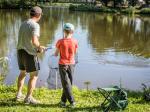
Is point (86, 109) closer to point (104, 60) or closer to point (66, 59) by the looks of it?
point (66, 59)

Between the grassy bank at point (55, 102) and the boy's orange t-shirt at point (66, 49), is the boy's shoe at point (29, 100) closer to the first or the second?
the grassy bank at point (55, 102)

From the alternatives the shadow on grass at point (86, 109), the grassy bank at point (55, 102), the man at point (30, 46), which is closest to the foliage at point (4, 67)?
the grassy bank at point (55, 102)

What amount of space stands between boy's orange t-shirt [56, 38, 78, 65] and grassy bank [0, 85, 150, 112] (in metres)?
0.92

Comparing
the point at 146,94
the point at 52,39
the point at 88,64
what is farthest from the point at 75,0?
the point at 146,94

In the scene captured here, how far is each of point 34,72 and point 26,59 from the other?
0.30 metres

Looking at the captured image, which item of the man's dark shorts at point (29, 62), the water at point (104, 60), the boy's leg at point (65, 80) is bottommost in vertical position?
the water at point (104, 60)

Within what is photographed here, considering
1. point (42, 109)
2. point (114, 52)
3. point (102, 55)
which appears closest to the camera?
point (42, 109)

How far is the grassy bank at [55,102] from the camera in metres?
7.80

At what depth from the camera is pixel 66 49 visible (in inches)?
311

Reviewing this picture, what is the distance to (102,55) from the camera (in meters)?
23.9

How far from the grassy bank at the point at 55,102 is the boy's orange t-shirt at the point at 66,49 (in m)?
0.92

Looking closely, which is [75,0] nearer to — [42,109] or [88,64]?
[88,64]

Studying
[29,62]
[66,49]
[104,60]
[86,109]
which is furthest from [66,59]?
[104,60]

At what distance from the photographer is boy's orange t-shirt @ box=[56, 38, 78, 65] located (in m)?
7.89
